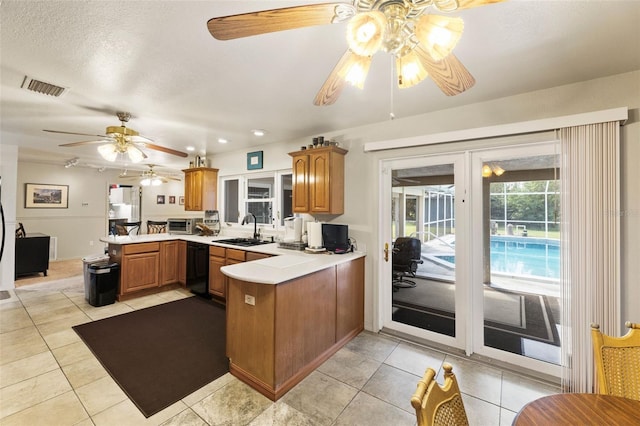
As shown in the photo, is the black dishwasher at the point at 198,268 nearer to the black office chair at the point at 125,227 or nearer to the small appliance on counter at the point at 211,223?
the small appliance on counter at the point at 211,223

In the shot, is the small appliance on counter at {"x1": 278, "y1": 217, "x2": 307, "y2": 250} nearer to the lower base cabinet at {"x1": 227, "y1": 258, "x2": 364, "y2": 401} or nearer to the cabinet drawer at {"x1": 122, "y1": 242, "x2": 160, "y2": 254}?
the lower base cabinet at {"x1": 227, "y1": 258, "x2": 364, "y2": 401}

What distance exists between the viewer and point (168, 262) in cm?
462

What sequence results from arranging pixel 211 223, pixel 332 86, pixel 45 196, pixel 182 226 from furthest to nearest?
pixel 45 196 < pixel 211 223 < pixel 182 226 < pixel 332 86

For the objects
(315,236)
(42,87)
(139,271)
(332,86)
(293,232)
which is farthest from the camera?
(139,271)

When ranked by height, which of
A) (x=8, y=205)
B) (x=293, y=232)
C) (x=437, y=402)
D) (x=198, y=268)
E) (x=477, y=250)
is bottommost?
(x=198, y=268)

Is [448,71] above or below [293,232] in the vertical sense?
above

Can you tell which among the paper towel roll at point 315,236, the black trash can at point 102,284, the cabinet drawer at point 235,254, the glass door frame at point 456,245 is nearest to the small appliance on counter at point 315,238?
the paper towel roll at point 315,236

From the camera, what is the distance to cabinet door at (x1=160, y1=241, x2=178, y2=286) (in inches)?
179

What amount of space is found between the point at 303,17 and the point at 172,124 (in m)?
3.04

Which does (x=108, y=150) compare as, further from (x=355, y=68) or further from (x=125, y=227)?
(x=355, y=68)

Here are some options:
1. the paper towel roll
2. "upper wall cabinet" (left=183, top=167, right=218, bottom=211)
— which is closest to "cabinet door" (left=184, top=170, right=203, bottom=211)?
"upper wall cabinet" (left=183, top=167, right=218, bottom=211)

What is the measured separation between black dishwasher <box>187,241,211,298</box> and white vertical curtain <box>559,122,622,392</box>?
427 centimetres

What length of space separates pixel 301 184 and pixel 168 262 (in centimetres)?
288

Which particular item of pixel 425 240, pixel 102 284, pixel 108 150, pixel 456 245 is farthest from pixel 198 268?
pixel 456 245
